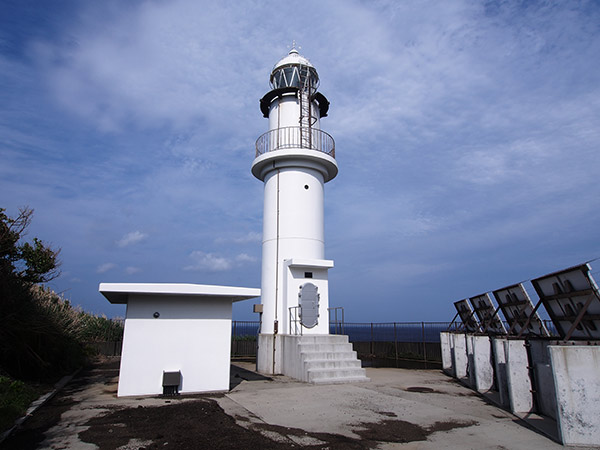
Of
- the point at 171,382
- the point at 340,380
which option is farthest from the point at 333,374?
the point at 171,382

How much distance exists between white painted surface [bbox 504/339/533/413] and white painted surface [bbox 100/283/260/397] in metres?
6.23

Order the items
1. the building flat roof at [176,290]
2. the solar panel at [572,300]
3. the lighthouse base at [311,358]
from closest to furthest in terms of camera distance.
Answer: the solar panel at [572,300], the building flat roof at [176,290], the lighthouse base at [311,358]

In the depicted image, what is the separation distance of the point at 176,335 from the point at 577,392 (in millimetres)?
8480

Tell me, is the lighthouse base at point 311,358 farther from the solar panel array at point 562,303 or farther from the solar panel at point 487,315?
the solar panel array at point 562,303

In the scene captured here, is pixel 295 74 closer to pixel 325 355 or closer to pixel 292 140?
pixel 292 140

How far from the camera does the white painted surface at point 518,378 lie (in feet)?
24.9

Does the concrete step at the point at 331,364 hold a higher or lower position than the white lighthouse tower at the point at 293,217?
lower

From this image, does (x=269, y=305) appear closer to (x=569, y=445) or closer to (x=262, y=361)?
(x=262, y=361)

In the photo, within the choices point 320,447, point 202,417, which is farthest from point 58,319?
point 320,447

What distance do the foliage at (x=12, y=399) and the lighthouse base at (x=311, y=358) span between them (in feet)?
22.8

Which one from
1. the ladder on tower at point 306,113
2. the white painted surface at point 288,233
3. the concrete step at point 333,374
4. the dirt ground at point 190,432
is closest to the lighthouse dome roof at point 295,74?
the ladder on tower at point 306,113

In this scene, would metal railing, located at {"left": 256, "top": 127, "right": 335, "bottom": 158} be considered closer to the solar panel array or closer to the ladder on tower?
the ladder on tower

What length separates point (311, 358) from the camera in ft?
40.9

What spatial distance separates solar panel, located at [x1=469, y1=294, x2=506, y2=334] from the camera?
11.5 meters
